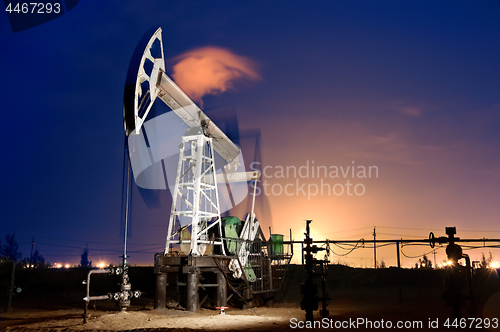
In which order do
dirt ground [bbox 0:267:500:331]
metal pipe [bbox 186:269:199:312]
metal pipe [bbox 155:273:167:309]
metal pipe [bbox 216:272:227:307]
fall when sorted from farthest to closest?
metal pipe [bbox 216:272:227:307] < metal pipe [bbox 155:273:167:309] < metal pipe [bbox 186:269:199:312] < dirt ground [bbox 0:267:500:331]

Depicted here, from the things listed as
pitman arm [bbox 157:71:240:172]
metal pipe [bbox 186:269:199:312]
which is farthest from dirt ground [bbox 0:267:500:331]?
pitman arm [bbox 157:71:240:172]

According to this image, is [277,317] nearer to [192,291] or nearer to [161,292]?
[192,291]

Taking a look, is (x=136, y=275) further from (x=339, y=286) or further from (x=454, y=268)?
(x=454, y=268)

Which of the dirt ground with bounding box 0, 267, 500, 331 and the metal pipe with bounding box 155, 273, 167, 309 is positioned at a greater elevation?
the metal pipe with bounding box 155, 273, 167, 309

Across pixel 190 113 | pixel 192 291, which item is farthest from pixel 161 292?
pixel 190 113

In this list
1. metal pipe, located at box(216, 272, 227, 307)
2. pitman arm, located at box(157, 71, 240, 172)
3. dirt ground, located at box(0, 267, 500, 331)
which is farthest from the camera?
metal pipe, located at box(216, 272, 227, 307)

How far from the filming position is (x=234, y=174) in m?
25.6

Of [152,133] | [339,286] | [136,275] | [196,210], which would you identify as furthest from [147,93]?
[136,275]

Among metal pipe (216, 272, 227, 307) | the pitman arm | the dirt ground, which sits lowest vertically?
the dirt ground

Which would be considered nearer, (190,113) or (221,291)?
(190,113)

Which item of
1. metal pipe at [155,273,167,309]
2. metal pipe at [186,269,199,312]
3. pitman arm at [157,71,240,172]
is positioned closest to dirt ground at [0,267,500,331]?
metal pipe at [186,269,199,312]

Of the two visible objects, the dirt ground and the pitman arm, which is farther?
the pitman arm

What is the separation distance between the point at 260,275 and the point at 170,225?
7.57 meters

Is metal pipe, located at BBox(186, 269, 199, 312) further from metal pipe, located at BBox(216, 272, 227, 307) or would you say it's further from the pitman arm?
the pitman arm
